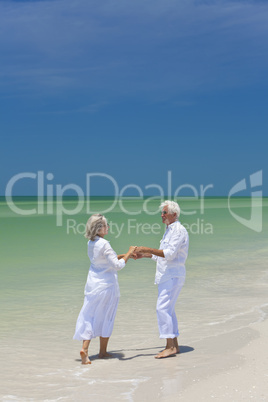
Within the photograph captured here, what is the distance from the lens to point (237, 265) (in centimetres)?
1385

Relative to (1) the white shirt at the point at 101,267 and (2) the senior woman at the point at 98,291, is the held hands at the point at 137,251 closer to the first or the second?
(2) the senior woman at the point at 98,291

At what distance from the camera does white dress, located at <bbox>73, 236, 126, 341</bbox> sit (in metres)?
5.96

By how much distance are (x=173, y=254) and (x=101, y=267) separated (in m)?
0.82

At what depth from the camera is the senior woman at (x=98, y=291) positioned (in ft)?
19.5

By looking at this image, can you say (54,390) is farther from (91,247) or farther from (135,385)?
(91,247)

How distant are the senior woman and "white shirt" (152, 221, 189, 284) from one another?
0.44 meters

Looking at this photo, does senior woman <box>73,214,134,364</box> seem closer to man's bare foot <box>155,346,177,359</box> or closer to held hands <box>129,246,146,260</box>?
held hands <box>129,246,146,260</box>

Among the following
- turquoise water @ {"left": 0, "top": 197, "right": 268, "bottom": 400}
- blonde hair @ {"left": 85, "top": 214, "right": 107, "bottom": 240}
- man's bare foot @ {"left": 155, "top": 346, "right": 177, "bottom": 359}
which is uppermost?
blonde hair @ {"left": 85, "top": 214, "right": 107, "bottom": 240}

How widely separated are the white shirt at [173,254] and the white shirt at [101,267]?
469mm

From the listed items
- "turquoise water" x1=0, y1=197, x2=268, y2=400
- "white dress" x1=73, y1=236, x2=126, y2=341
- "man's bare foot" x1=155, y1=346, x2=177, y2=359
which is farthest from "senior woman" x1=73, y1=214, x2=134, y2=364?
"man's bare foot" x1=155, y1=346, x2=177, y2=359

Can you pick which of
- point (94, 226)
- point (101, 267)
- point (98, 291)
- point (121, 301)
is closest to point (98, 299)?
point (98, 291)

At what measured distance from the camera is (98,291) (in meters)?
5.97

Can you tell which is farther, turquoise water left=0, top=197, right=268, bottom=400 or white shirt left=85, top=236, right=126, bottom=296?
turquoise water left=0, top=197, right=268, bottom=400

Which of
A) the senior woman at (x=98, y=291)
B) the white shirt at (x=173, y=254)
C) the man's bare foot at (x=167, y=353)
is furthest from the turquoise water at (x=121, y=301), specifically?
the white shirt at (x=173, y=254)
